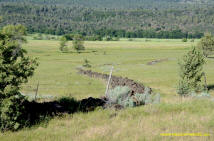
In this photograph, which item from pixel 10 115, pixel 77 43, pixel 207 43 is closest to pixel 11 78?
pixel 10 115

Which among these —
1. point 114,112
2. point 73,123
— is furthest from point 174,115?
point 73,123

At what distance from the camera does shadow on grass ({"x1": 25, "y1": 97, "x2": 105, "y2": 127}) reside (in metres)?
9.79

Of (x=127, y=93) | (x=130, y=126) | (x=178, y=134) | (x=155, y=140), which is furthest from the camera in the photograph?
(x=127, y=93)

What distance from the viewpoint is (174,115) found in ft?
36.1

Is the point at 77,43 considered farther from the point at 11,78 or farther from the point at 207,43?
the point at 11,78

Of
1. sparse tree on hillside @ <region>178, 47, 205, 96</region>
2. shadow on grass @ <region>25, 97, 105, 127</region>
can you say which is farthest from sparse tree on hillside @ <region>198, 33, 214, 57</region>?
shadow on grass @ <region>25, 97, 105, 127</region>

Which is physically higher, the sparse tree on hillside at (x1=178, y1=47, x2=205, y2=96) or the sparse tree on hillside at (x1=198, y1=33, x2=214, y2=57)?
the sparse tree on hillside at (x1=178, y1=47, x2=205, y2=96)

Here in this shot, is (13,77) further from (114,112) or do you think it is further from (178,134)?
(178,134)

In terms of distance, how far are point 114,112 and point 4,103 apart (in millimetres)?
4426

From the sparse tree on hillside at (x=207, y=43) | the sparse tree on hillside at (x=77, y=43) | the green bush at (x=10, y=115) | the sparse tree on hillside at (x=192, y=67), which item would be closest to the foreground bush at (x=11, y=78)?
the green bush at (x=10, y=115)

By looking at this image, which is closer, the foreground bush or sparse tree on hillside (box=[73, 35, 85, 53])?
the foreground bush

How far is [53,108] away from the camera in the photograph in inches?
440

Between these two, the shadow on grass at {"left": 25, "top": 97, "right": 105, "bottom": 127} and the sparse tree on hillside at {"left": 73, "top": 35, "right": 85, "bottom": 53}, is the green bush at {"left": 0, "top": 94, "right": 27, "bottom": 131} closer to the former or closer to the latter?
the shadow on grass at {"left": 25, "top": 97, "right": 105, "bottom": 127}

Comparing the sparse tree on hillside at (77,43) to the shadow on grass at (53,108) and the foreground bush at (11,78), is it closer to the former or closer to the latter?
the shadow on grass at (53,108)
